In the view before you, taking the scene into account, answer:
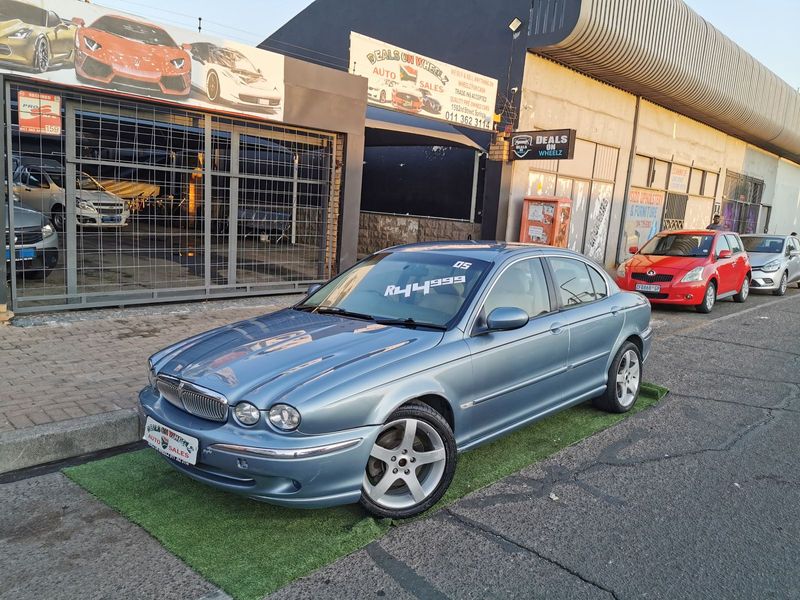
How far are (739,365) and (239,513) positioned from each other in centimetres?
652

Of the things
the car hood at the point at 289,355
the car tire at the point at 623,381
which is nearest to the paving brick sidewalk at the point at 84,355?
the car hood at the point at 289,355

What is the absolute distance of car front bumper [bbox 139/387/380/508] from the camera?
309 centimetres

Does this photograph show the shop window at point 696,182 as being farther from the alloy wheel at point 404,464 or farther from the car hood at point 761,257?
the alloy wheel at point 404,464

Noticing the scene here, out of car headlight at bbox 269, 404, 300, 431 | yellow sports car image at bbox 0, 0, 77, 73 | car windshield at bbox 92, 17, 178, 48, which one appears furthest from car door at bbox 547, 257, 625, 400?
yellow sports car image at bbox 0, 0, 77, 73

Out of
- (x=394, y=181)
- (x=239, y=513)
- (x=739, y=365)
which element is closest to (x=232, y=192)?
(x=239, y=513)

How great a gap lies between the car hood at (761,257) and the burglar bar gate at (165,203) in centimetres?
1046

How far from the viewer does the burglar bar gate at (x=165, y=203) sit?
777 centimetres

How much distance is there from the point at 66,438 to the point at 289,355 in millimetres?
2010

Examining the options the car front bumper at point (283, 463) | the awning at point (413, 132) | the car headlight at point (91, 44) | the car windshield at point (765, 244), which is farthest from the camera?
the car windshield at point (765, 244)

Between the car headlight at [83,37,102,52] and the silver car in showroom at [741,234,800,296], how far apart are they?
14261mm

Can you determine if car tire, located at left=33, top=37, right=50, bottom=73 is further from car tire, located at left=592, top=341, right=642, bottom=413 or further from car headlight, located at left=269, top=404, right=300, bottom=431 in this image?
car tire, located at left=592, top=341, right=642, bottom=413

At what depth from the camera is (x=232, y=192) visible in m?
9.32

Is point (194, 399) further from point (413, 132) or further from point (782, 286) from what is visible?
point (782, 286)

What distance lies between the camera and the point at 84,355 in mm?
6234
